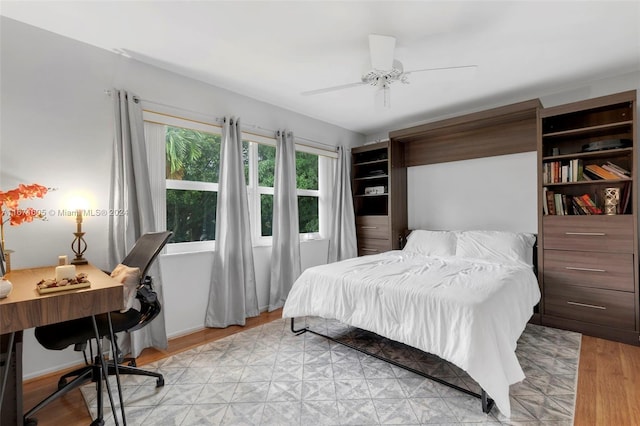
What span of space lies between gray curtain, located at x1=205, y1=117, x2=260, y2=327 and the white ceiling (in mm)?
691

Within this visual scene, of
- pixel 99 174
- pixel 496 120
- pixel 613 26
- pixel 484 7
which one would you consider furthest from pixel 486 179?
pixel 99 174

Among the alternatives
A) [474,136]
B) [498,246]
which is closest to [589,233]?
[498,246]

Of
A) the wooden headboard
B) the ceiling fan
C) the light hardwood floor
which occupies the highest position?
the ceiling fan

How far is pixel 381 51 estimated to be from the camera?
2088 millimetres

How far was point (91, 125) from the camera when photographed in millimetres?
2348

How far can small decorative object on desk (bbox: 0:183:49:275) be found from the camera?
5.62ft

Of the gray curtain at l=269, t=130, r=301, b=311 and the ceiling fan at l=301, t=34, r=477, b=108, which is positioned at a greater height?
the ceiling fan at l=301, t=34, r=477, b=108

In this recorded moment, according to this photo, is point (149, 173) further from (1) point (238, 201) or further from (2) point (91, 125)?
(1) point (238, 201)

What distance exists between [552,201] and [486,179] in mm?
811

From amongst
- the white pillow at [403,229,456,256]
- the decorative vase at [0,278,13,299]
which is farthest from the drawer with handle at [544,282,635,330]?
the decorative vase at [0,278,13,299]

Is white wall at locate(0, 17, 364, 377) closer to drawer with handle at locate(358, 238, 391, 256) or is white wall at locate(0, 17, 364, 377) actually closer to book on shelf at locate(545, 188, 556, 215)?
drawer with handle at locate(358, 238, 391, 256)

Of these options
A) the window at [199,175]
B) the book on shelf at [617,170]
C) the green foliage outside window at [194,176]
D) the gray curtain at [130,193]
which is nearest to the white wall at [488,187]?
the book on shelf at [617,170]

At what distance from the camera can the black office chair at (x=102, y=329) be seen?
1588mm

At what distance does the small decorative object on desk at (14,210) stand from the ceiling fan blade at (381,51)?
2.33 meters
